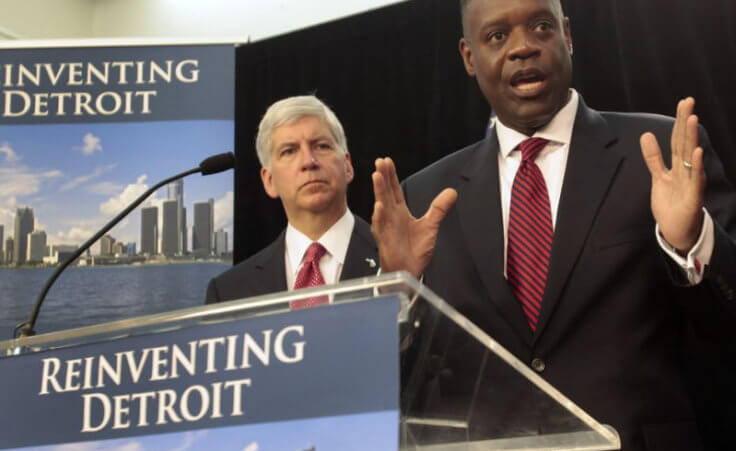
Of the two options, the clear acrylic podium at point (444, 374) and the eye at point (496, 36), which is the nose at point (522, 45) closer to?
the eye at point (496, 36)

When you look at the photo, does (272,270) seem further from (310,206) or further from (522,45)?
(522,45)

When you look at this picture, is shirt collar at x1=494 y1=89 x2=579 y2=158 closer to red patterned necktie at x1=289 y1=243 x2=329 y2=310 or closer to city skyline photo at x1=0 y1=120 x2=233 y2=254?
red patterned necktie at x1=289 y1=243 x2=329 y2=310

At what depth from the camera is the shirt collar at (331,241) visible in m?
2.56

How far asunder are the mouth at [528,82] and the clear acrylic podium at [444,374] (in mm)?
1090

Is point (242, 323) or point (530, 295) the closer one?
point (242, 323)

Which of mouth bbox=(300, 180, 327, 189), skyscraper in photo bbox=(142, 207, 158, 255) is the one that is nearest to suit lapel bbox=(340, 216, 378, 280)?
mouth bbox=(300, 180, 327, 189)

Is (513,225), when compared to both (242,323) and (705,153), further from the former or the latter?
(242,323)

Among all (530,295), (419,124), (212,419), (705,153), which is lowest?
(212,419)

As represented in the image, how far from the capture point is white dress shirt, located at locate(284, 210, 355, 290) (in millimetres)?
2529

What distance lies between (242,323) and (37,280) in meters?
2.38

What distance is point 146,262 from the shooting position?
3.06 meters

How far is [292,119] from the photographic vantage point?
267 centimetres

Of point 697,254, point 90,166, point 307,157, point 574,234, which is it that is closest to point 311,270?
point 307,157

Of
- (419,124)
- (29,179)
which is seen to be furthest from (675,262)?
(29,179)
